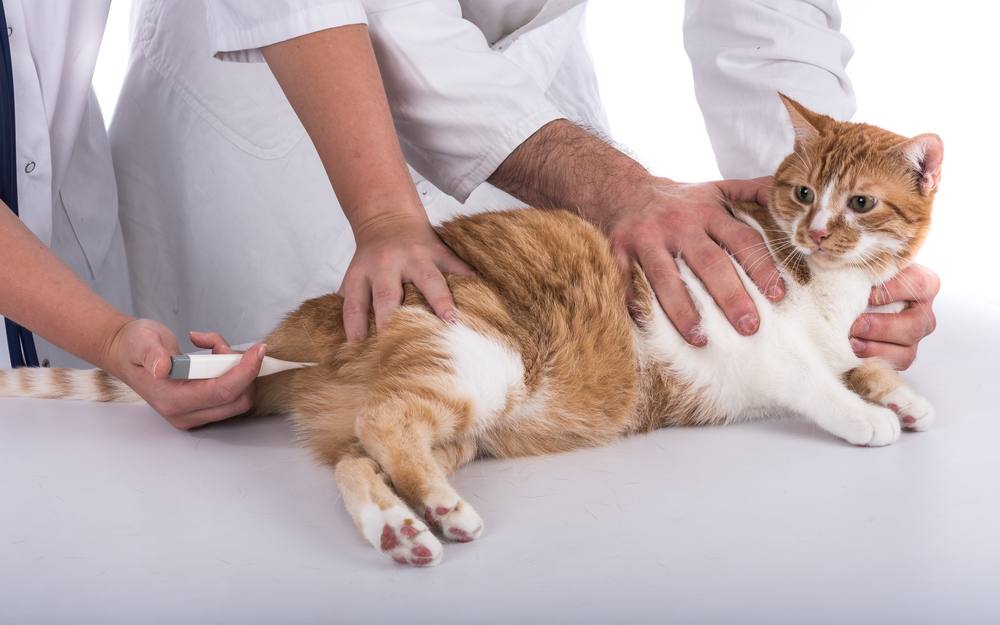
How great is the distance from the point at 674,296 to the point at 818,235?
241 mm

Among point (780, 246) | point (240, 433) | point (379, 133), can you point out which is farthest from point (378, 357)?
point (780, 246)

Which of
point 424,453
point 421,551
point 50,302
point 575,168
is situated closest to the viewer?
point 421,551

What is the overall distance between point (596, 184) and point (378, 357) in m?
0.55

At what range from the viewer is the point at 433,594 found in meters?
0.89

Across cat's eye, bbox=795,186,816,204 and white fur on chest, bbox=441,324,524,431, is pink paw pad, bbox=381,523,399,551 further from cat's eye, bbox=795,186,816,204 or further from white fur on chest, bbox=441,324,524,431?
cat's eye, bbox=795,186,816,204

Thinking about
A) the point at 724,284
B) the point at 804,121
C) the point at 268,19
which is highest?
the point at 268,19

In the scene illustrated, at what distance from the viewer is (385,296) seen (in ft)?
4.29

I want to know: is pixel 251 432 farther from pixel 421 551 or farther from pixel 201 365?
pixel 421 551

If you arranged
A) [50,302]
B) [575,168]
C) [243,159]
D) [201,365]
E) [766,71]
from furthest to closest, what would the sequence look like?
1. [243,159]
2. [766,71]
3. [575,168]
4. [50,302]
5. [201,365]

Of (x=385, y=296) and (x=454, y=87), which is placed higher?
(x=454, y=87)

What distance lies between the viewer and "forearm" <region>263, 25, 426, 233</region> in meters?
1.43

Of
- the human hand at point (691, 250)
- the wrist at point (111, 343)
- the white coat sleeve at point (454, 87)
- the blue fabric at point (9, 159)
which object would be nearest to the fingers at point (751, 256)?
the human hand at point (691, 250)

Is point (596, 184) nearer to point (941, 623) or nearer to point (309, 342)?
point (309, 342)

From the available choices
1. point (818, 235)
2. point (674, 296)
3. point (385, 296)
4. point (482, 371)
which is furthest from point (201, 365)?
point (818, 235)
